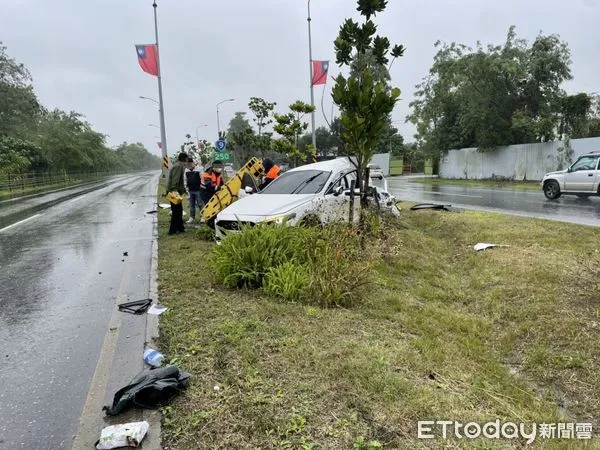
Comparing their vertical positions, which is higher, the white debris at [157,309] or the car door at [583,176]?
the car door at [583,176]

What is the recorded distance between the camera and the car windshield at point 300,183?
8.78 metres

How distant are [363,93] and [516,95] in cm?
2579

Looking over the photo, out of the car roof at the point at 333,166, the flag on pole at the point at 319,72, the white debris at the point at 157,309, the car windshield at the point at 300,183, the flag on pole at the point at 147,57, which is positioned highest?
the flag on pole at the point at 147,57

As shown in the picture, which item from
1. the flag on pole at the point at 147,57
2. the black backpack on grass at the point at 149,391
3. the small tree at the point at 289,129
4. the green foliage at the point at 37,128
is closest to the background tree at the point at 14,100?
the green foliage at the point at 37,128

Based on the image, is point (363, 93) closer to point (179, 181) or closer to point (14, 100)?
point (179, 181)

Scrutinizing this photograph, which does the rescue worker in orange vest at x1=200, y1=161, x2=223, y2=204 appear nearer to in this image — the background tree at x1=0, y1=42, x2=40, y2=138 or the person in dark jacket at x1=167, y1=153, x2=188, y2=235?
the person in dark jacket at x1=167, y1=153, x2=188, y2=235

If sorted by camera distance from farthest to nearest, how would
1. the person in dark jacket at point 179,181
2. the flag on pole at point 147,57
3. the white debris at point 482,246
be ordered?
the flag on pole at point 147,57 < the person in dark jacket at point 179,181 < the white debris at point 482,246

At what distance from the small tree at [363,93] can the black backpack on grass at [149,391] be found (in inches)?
198

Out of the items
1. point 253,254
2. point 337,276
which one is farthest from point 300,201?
point 337,276

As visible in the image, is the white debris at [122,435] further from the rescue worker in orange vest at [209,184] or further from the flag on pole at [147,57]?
the flag on pole at [147,57]

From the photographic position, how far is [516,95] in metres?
28.3

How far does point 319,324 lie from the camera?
14.6 ft

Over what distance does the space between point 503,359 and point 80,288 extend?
553 centimetres

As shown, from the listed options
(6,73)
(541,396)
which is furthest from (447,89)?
(6,73)
